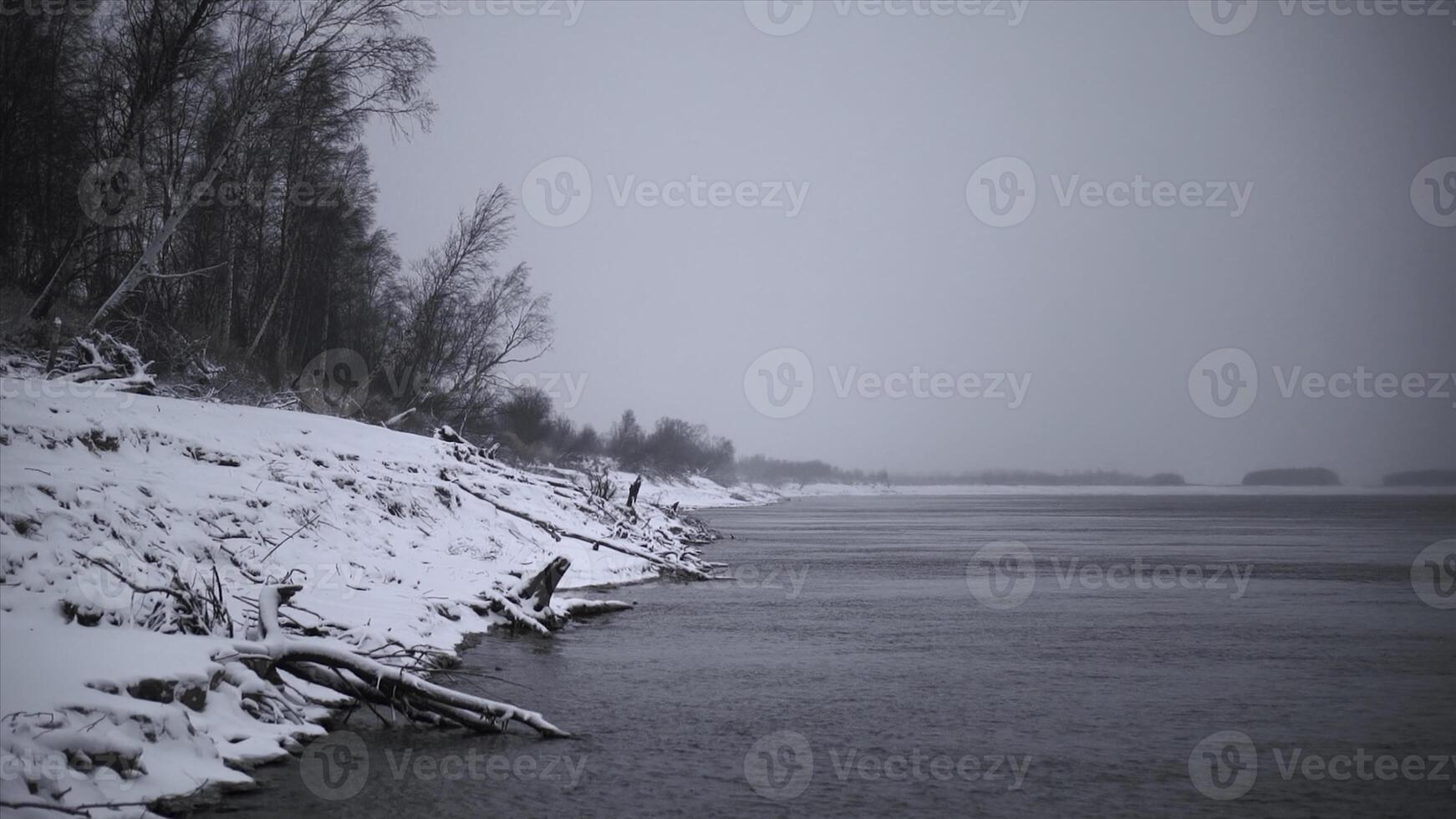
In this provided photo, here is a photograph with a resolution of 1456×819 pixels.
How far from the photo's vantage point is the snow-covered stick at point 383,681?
8.78 metres

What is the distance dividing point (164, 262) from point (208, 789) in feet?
79.5

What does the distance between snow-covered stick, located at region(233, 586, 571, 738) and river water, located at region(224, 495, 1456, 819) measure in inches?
10.4

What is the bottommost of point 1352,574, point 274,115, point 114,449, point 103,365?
point 114,449

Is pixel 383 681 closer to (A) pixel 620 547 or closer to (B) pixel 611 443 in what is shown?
(A) pixel 620 547

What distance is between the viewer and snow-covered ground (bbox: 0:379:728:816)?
21.7 ft

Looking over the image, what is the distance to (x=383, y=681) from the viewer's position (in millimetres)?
8969

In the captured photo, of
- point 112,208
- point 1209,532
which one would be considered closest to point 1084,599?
point 112,208

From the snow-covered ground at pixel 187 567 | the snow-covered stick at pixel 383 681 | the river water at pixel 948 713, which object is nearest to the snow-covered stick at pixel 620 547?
the snow-covered ground at pixel 187 567

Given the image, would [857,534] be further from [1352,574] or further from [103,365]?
[103,365]

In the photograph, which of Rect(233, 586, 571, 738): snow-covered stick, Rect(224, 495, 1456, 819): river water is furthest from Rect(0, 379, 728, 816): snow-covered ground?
Rect(224, 495, 1456, 819): river water

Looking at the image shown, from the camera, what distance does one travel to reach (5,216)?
67.7ft

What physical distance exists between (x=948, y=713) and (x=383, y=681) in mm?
5923

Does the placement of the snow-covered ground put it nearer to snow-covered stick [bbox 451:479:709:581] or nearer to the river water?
snow-covered stick [bbox 451:479:709:581]

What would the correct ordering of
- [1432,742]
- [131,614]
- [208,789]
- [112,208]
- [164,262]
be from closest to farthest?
[208,789] → [131,614] → [1432,742] → [112,208] → [164,262]
